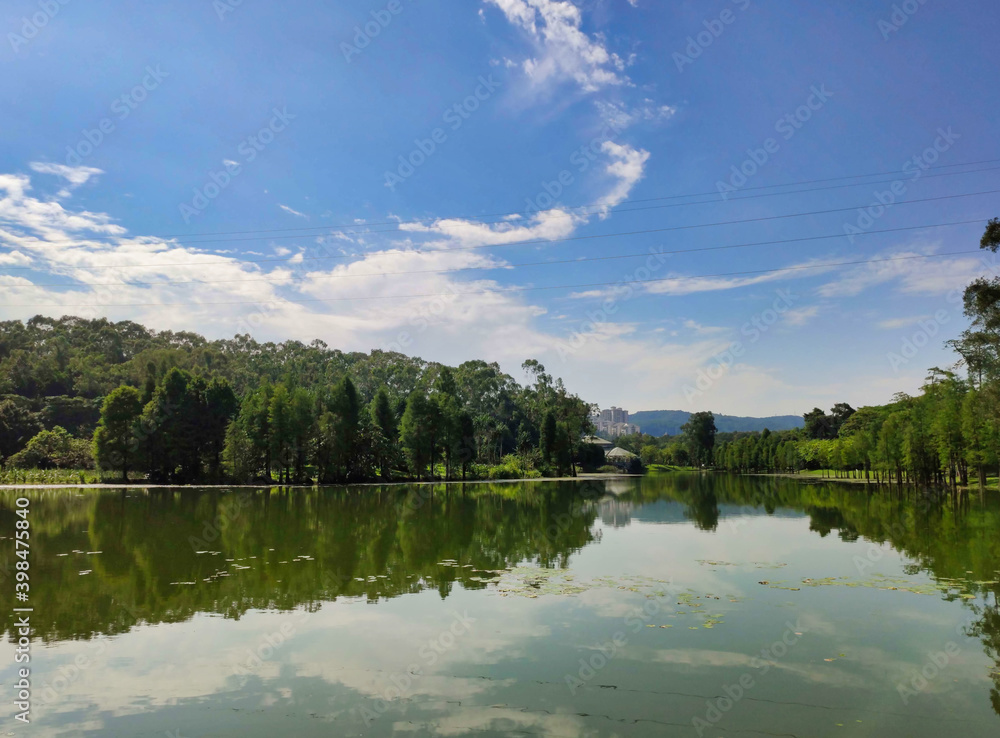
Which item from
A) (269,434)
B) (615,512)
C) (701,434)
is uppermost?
(701,434)

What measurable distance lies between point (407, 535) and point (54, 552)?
10319 mm

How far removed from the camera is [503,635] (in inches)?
403

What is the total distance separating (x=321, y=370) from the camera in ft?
428

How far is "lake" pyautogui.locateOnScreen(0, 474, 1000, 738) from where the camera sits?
717cm

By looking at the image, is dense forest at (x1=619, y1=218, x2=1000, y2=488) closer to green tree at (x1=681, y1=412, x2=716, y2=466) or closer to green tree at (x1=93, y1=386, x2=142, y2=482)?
green tree at (x1=681, y1=412, x2=716, y2=466)

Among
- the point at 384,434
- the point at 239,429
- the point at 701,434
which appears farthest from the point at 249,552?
the point at 701,434

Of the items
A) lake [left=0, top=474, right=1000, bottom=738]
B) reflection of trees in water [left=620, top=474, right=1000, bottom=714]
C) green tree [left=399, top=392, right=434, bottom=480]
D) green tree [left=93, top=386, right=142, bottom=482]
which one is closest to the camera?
lake [left=0, top=474, right=1000, bottom=738]

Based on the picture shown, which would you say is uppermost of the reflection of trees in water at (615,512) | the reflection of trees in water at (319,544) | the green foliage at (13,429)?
the green foliage at (13,429)

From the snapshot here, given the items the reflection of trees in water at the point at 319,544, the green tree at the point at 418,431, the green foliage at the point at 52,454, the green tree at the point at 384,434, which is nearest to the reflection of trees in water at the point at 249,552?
the reflection of trees in water at the point at 319,544

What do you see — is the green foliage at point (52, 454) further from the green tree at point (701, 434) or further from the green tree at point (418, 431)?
the green tree at point (701, 434)

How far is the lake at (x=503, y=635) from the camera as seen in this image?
23.5ft

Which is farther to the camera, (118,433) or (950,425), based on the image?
(118,433)

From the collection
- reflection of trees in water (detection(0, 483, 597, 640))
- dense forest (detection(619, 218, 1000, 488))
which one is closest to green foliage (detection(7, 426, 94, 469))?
reflection of trees in water (detection(0, 483, 597, 640))

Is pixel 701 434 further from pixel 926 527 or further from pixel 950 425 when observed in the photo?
pixel 926 527
